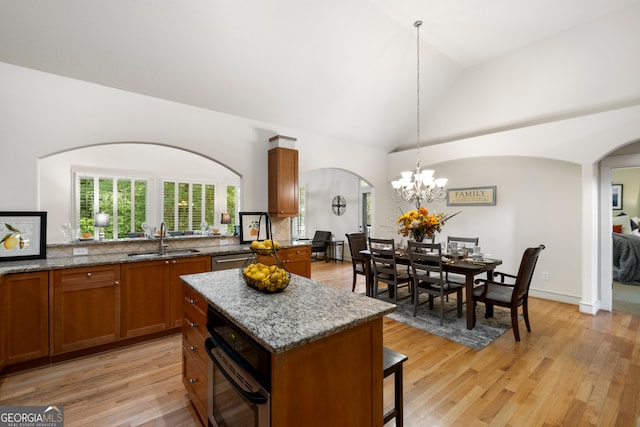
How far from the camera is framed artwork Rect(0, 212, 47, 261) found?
2.81 m

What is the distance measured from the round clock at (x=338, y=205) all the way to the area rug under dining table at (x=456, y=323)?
14.9 feet

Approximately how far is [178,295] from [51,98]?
2.47 meters

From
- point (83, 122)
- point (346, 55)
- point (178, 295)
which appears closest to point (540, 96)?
point (346, 55)

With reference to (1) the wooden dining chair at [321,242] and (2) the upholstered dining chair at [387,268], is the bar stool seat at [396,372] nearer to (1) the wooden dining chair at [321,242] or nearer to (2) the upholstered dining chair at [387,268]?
(2) the upholstered dining chair at [387,268]

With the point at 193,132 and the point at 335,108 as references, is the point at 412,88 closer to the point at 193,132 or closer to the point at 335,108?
the point at 335,108

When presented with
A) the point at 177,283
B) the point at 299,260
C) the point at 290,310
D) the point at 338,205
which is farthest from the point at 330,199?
the point at 290,310

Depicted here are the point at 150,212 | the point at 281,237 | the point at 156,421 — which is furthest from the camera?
the point at 150,212

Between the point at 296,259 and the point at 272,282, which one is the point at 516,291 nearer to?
the point at 296,259

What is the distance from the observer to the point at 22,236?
2.91m

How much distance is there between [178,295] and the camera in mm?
3398

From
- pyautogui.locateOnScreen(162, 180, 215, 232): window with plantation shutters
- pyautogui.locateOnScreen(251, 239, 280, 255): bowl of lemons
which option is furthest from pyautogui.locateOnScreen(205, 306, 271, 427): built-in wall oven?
pyautogui.locateOnScreen(162, 180, 215, 232): window with plantation shutters

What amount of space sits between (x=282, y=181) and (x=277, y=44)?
1832mm

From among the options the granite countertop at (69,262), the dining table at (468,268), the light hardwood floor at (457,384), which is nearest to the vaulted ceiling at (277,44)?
the granite countertop at (69,262)

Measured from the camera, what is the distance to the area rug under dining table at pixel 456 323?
132 inches
